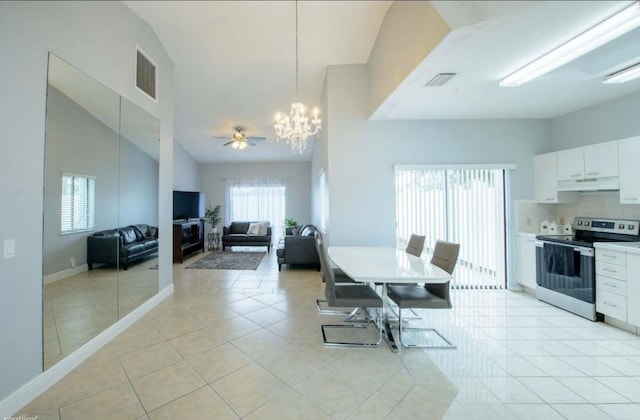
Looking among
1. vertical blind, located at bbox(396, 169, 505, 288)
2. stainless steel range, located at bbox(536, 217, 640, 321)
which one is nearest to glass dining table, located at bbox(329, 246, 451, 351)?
vertical blind, located at bbox(396, 169, 505, 288)

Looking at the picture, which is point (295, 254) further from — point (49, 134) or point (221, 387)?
point (49, 134)

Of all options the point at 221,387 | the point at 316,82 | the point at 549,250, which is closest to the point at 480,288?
the point at 549,250

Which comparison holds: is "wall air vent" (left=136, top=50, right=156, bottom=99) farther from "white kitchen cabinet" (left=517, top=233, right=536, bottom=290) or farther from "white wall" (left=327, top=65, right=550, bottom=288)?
"white kitchen cabinet" (left=517, top=233, right=536, bottom=290)

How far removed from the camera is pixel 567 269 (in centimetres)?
302

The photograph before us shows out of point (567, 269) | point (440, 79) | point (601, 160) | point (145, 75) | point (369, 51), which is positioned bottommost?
point (567, 269)

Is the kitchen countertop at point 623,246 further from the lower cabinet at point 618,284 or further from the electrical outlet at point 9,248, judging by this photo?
the electrical outlet at point 9,248

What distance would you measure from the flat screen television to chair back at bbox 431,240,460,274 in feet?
20.0

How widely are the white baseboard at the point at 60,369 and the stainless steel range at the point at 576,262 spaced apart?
5109 mm

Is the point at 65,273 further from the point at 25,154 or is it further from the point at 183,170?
the point at 183,170

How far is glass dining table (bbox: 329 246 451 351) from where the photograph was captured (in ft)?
6.68

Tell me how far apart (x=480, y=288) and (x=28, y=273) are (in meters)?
5.10

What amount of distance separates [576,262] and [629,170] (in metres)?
1.13

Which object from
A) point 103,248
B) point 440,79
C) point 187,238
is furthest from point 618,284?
point 187,238

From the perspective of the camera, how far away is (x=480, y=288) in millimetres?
3900
